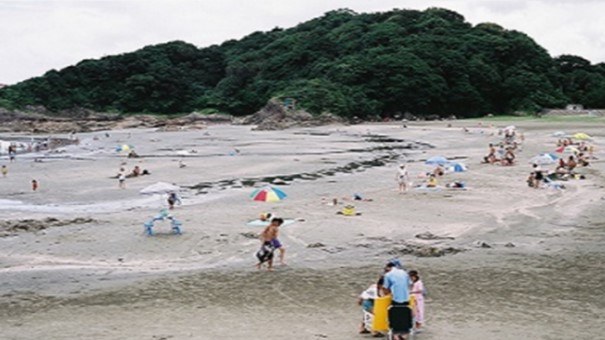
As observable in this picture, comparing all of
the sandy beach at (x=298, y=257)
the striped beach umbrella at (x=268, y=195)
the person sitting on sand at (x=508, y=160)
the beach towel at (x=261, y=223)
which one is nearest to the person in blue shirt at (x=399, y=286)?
the sandy beach at (x=298, y=257)

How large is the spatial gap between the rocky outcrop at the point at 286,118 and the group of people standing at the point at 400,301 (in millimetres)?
83565

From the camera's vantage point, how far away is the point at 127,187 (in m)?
32.3

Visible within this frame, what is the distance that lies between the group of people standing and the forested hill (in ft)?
299

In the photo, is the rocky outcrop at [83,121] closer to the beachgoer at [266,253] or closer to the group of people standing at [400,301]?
the beachgoer at [266,253]

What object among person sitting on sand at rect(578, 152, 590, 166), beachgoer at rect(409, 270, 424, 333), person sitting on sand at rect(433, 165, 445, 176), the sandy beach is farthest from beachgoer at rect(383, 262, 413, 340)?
person sitting on sand at rect(578, 152, 590, 166)

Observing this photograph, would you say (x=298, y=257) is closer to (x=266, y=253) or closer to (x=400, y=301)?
(x=266, y=253)

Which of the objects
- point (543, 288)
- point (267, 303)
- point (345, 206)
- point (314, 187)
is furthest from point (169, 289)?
point (314, 187)

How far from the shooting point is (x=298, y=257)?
17109mm

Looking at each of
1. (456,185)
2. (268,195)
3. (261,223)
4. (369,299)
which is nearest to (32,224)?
(261,223)

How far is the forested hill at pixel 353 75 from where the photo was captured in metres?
109

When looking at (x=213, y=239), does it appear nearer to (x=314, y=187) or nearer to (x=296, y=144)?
(x=314, y=187)

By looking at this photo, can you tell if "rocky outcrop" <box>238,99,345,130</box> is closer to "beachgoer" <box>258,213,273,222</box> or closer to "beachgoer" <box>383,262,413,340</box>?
"beachgoer" <box>258,213,273,222</box>

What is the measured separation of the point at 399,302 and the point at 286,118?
88.6m

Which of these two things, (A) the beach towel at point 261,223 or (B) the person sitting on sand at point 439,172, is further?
(B) the person sitting on sand at point 439,172
